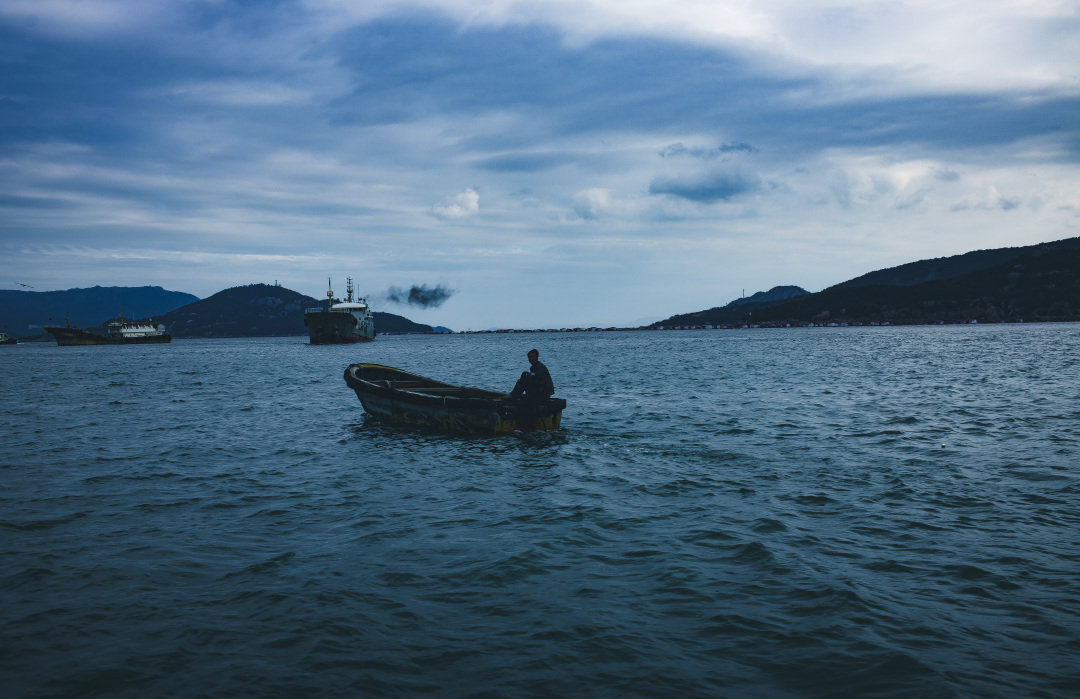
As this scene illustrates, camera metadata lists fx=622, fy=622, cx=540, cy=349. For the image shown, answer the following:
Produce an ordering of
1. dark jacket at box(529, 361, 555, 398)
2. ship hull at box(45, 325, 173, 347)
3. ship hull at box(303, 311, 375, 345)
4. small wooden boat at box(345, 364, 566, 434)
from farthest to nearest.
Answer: ship hull at box(45, 325, 173, 347), ship hull at box(303, 311, 375, 345), small wooden boat at box(345, 364, 566, 434), dark jacket at box(529, 361, 555, 398)

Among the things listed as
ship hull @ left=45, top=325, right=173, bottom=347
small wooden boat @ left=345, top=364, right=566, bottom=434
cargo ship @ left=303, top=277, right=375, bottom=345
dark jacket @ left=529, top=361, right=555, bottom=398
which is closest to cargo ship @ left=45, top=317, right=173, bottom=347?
ship hull @ left=45, top=325, right=173, bottom=347

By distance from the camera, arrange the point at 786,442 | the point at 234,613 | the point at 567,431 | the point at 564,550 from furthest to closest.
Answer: the point at 567,431 < the point at 786,442 < the point at 564,550 < the point at 234,613

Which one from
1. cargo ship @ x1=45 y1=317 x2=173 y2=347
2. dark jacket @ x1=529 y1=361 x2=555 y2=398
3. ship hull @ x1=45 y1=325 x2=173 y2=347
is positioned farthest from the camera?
cargo ship @ x1=45 y1=317 x2=173 y2=347

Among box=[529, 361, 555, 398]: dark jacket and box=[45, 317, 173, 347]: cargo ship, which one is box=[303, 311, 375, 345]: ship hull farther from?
box=[529, 361, 555, 398]: dark jacket

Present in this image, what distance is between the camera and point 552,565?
9016 millimetres

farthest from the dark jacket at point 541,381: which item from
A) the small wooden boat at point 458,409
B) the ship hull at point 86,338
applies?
the ship hull at point 86,338

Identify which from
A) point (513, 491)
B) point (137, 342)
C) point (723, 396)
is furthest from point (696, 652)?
point (137, 342)

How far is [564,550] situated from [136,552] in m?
6.68

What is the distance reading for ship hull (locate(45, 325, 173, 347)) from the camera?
14999 cm

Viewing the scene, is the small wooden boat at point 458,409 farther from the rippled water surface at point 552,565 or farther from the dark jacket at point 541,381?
the rippled water surface at point 552,565

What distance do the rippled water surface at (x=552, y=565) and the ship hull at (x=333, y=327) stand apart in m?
111

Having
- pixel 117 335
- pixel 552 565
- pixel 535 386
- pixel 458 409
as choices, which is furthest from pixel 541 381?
pixel 117 335

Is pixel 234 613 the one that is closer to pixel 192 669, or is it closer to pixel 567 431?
pixel 192 669

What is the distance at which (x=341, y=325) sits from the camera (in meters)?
130
